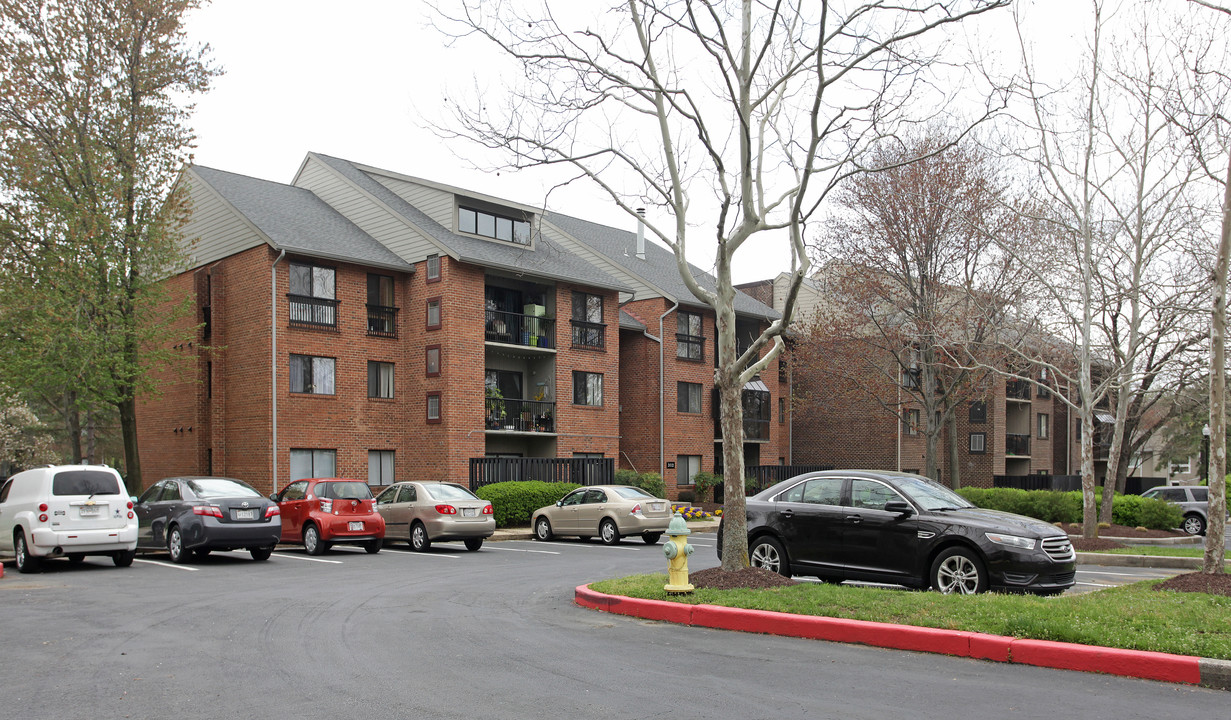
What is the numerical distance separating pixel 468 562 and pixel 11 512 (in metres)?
7.68

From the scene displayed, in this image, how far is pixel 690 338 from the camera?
3950 centimetres

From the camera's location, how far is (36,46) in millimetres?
24594

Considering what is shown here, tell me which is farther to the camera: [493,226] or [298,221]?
[493,226]

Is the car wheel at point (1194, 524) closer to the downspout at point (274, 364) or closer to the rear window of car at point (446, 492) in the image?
the rear window of car at point (446, 492)

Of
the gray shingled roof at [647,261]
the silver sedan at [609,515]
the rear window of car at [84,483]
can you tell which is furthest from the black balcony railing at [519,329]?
the rear window of car at [84,483]

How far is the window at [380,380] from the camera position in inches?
1196

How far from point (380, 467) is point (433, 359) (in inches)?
151

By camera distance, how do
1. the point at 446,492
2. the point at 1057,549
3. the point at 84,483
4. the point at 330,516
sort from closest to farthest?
the point at 1057,549, the point at 84,483, the point at 330,516, the point at 446,492

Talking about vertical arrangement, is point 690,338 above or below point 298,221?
below

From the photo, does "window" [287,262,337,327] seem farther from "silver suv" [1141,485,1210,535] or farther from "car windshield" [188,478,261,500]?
"silver suv" [1141,485,1210,535]

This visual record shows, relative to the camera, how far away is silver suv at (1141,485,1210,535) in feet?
102

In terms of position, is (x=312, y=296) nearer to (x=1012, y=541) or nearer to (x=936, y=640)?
(x=1012, y=541)

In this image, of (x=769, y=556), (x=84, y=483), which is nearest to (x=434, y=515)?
(x=84, y=483)

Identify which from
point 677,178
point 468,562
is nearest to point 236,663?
point 677,178
